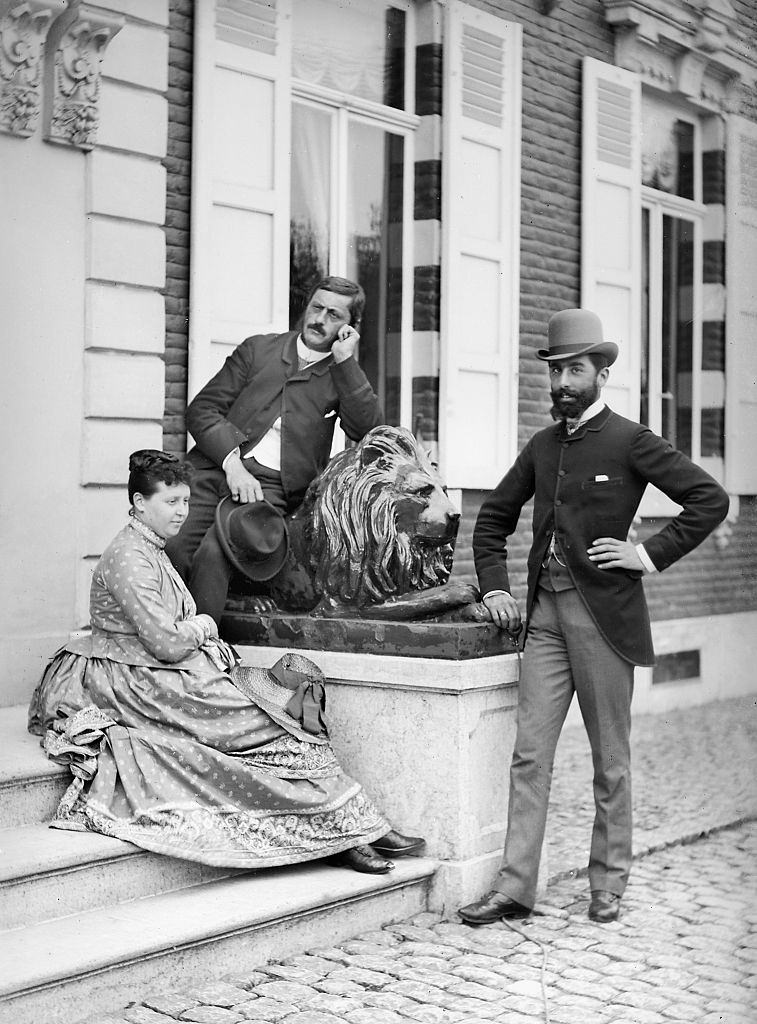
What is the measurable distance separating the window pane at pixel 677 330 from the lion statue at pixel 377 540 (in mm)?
5770

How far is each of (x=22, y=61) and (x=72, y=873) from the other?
351 centimetres

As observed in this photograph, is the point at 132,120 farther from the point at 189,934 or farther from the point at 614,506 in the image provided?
the point at 189,934

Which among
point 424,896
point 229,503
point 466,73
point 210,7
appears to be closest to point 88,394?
point 229,503

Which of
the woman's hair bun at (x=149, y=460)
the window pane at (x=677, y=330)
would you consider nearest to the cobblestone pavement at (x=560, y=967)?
the woman's hair bun at (x=149, y=460)

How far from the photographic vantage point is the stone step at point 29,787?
14.5 ft

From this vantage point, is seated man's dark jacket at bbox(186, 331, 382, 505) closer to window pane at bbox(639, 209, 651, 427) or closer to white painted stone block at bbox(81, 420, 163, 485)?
white painted stone block at bbox(81, 420, 163, 485)

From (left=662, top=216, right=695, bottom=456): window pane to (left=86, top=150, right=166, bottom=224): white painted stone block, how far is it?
5.22 m

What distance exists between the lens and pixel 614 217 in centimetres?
987

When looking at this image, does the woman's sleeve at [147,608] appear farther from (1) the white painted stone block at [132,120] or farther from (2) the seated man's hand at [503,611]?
(1) the white painted stone block at [132,120]

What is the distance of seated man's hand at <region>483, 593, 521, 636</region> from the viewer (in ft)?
16.6

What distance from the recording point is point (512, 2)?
911 cm

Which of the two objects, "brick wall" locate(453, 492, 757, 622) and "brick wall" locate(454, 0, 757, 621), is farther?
"brick wall" locate(453, 492, 757, 622)

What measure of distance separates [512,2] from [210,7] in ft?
9.69

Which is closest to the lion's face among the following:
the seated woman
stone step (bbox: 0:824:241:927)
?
the seated woman
